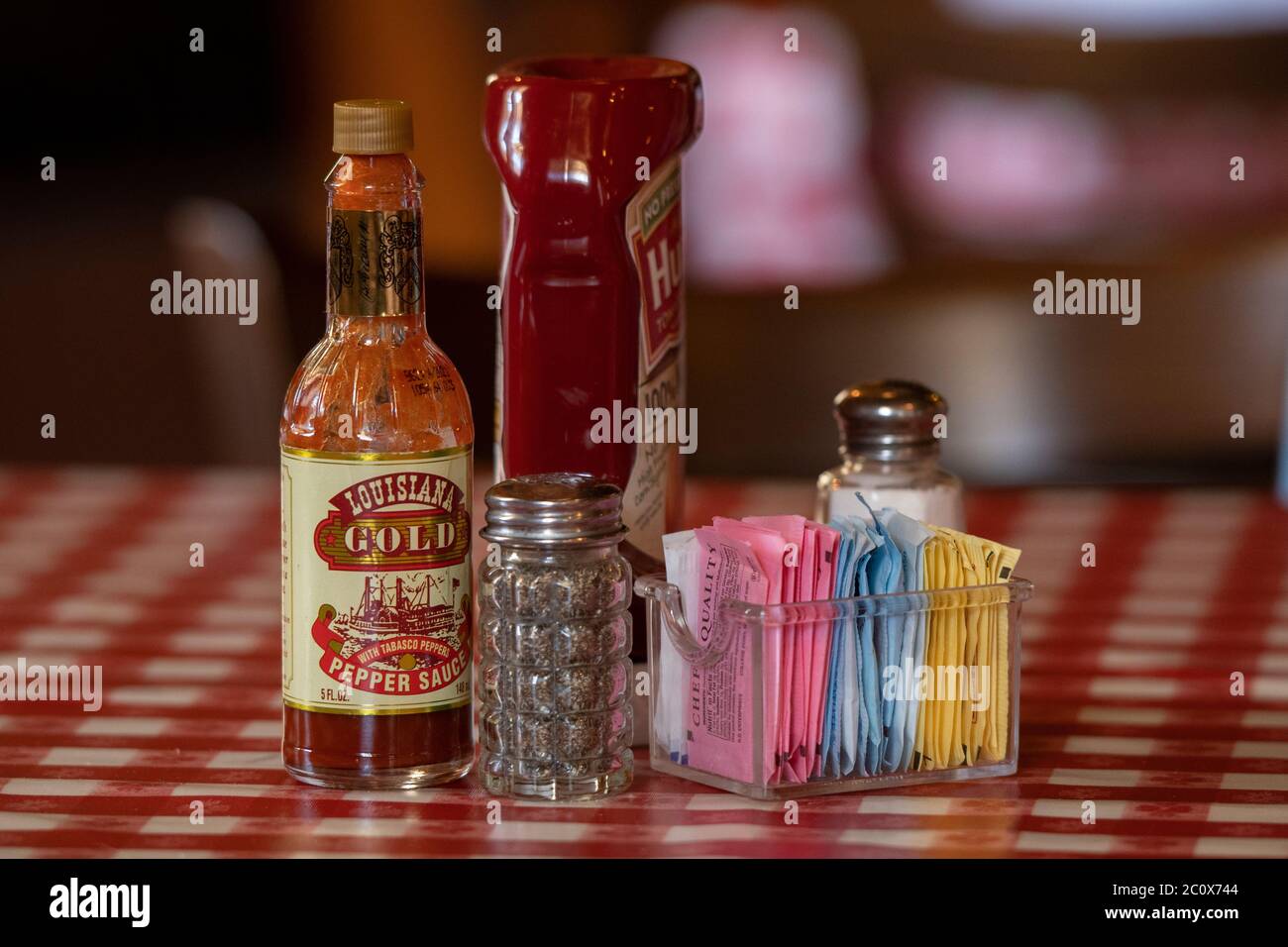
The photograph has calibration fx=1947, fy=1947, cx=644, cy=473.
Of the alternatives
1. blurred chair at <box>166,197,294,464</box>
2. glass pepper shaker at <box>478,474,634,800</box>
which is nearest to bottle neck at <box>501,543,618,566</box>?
glass pepper shaker at <box>478,474,634,800</box>

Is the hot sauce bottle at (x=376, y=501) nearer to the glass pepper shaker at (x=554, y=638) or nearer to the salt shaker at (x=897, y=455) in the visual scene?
the glass pepper shaker at (x=554, y=638)

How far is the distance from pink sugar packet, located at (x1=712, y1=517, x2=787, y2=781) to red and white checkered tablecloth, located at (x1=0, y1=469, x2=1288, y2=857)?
4 cm

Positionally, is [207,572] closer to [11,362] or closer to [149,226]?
[11,362]

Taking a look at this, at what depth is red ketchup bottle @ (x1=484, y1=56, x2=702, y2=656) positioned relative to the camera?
1134mm

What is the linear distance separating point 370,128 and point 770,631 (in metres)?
0.34

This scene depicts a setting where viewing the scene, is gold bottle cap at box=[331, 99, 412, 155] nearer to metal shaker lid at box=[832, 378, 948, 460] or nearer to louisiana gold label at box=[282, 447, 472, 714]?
louisiana gold label at box=[282, 447, 472, 714]

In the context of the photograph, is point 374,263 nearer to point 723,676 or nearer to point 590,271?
point 590,271

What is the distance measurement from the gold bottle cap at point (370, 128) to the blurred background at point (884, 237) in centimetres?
226

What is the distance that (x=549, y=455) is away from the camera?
1.15m

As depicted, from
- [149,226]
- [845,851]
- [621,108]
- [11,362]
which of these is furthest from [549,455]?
[149,226]

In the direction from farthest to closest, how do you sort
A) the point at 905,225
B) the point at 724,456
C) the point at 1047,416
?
the point at 905,225
the point at 1047,416
the point at 724,456
